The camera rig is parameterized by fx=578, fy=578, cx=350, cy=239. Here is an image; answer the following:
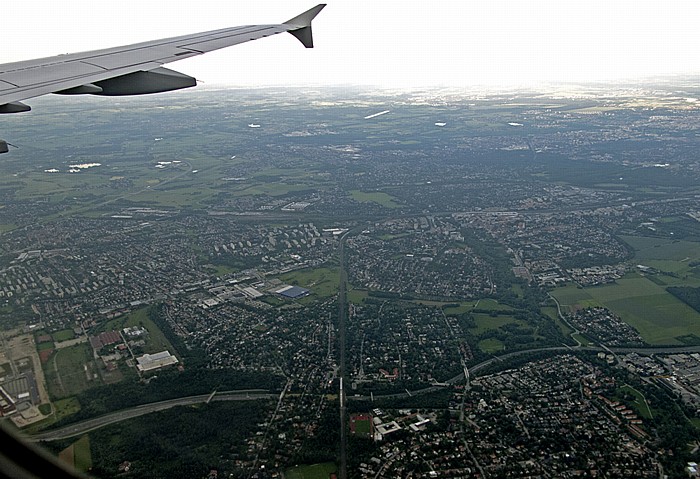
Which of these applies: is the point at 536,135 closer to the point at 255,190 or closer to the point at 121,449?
the point at 255,190

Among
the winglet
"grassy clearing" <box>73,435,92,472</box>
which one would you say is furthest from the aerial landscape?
the winglet

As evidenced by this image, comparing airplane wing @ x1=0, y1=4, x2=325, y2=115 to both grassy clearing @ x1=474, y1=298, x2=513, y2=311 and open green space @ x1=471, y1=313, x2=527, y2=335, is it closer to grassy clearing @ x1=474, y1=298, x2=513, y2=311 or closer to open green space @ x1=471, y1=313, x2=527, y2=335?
open green space @ x1=471, y1=313, x2=527, y2=335

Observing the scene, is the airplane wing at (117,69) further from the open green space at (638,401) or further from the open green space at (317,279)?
the open green space at (317,279)

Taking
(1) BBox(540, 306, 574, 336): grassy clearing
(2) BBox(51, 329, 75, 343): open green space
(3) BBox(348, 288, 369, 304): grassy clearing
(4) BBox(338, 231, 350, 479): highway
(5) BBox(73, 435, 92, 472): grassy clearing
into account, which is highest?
(5) BBox(73, 435, 92, 472): grassy clearing

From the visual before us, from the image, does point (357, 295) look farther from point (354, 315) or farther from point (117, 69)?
point (117, 69)

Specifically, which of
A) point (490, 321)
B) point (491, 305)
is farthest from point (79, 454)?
point (491, 305)

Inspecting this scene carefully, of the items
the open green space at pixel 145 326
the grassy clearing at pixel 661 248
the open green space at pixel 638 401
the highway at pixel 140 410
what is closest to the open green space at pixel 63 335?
the open green space at pixel 145 326
